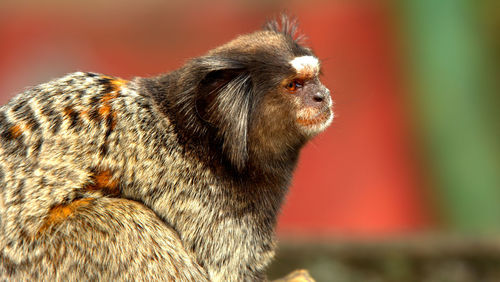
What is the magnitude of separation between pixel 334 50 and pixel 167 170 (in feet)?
38.5

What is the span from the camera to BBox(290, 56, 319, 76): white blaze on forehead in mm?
5465

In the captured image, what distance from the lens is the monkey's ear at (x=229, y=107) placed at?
17.4 ft

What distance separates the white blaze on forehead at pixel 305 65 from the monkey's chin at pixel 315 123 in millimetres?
323

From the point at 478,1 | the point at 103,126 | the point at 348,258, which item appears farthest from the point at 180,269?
the point at 478,1

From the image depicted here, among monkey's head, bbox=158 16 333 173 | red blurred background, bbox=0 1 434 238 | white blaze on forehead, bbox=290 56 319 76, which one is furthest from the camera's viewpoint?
red blurred background, bbox=0 1 434 238

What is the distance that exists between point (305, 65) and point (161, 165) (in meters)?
1.30

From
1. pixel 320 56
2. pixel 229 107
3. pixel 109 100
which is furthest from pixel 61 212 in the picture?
pixel 320 56

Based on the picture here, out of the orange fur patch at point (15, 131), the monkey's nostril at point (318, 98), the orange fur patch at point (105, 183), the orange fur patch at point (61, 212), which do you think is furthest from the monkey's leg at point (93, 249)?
the monkey's nostril at point (318, 98)

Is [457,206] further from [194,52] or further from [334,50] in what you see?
[194,52]

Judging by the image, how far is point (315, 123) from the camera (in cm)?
557

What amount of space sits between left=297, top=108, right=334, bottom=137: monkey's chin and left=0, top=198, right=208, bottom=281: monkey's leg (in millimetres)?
1411

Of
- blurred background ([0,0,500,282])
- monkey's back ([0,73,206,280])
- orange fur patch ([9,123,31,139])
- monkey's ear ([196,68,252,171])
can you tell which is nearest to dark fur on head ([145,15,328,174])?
monkey's ear ([196,68,252,171])

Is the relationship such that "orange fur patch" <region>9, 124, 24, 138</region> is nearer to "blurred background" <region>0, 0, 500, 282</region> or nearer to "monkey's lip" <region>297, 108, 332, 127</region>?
"monkey's lip" <region>297, 108, 332, 127</region>

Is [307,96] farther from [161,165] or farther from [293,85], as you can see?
[161,165]
